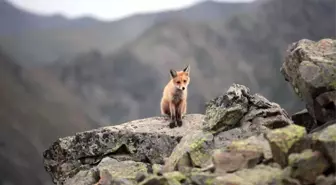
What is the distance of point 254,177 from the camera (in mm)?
7660

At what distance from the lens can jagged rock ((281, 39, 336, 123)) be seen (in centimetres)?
945

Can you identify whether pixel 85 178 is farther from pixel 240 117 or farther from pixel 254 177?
pixel 254 177

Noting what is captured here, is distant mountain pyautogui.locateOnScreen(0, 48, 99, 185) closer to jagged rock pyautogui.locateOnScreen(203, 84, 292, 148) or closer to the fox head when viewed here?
the fox head

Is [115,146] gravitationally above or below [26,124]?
below

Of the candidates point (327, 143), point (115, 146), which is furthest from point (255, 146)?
point (115, 146)

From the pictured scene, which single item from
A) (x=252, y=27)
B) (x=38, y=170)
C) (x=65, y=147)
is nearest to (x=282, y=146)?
(x=65, y=147)

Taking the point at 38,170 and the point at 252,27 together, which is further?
the point at 252,27

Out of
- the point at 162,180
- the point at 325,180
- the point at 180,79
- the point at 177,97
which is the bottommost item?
the point at 325,180

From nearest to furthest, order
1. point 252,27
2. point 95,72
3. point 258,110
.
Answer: point 258,110, point 95,72, point 252,27

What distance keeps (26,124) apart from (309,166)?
76.1 feet

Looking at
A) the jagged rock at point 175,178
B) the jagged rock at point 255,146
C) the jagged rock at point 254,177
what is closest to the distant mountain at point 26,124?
the jagged rock at point 175,178

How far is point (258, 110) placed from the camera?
10.9 metres

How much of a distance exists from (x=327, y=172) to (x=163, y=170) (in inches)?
147

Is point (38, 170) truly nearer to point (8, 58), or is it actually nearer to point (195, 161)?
point (8, 58)
